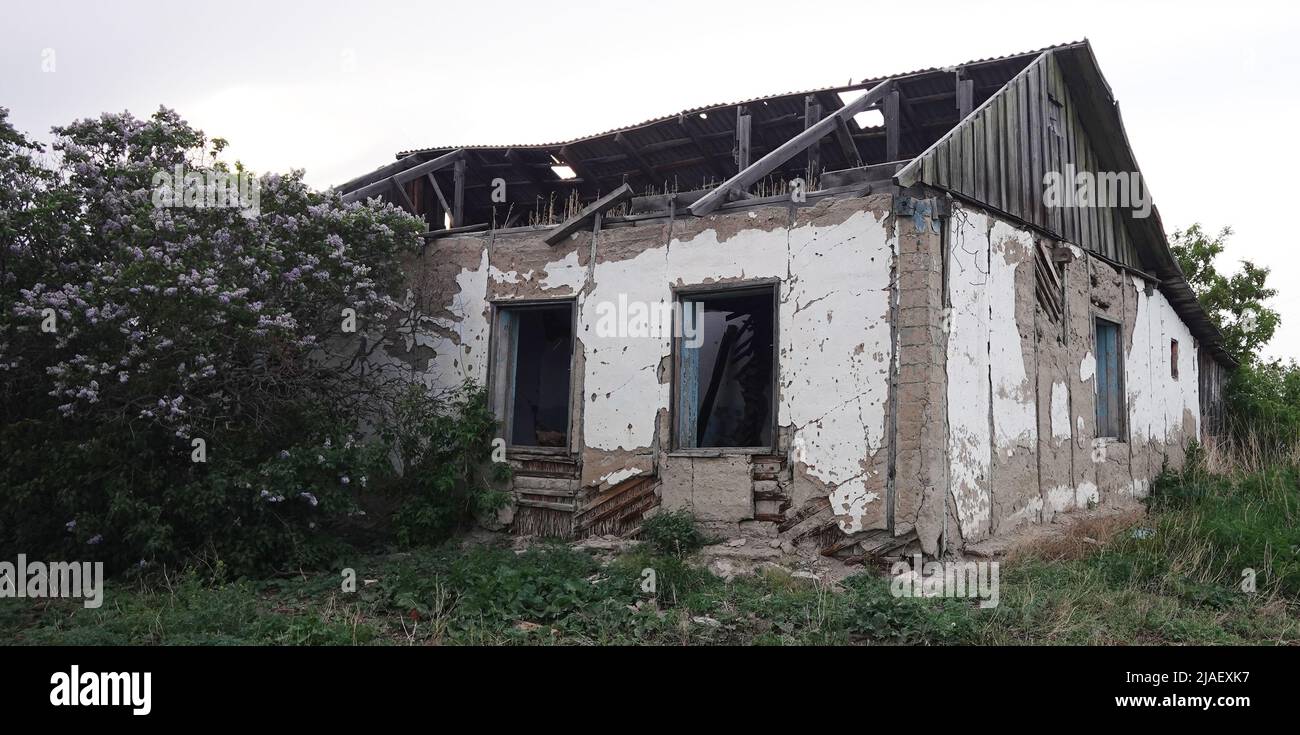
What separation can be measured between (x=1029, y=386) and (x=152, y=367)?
7.97 metres

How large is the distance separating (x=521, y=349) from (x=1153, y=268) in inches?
343

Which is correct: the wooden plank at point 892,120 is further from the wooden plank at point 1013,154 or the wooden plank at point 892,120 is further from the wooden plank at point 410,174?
the wooden plank at point 410,174

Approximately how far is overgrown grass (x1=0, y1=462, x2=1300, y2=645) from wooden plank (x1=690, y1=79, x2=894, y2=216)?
2.88 metres

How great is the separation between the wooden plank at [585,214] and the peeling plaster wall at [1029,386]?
3.16 metres

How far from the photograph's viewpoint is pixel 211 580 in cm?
743

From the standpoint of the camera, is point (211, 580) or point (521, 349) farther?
point (521, 349)

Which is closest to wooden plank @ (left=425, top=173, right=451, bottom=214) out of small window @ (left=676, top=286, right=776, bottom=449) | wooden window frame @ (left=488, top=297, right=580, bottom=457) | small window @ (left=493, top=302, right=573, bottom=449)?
small window @ (left=493, top=302, right=573, bottom=449)

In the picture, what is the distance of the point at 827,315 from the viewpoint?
8.25 meters

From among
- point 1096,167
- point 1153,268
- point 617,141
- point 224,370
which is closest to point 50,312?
point 224,370

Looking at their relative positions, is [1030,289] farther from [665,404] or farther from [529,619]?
[529,619]

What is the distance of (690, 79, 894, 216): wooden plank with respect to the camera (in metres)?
8.45

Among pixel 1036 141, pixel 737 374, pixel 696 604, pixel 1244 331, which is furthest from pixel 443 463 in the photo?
pixel 1244 331

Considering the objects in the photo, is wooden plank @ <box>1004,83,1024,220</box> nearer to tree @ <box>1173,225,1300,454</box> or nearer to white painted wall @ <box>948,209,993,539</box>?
white painted wall @ <box>948,209,993,539</box>

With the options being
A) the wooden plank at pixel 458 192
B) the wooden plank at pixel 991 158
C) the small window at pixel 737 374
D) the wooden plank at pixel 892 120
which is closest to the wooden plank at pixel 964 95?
the wooden plank at pixel 991 158
